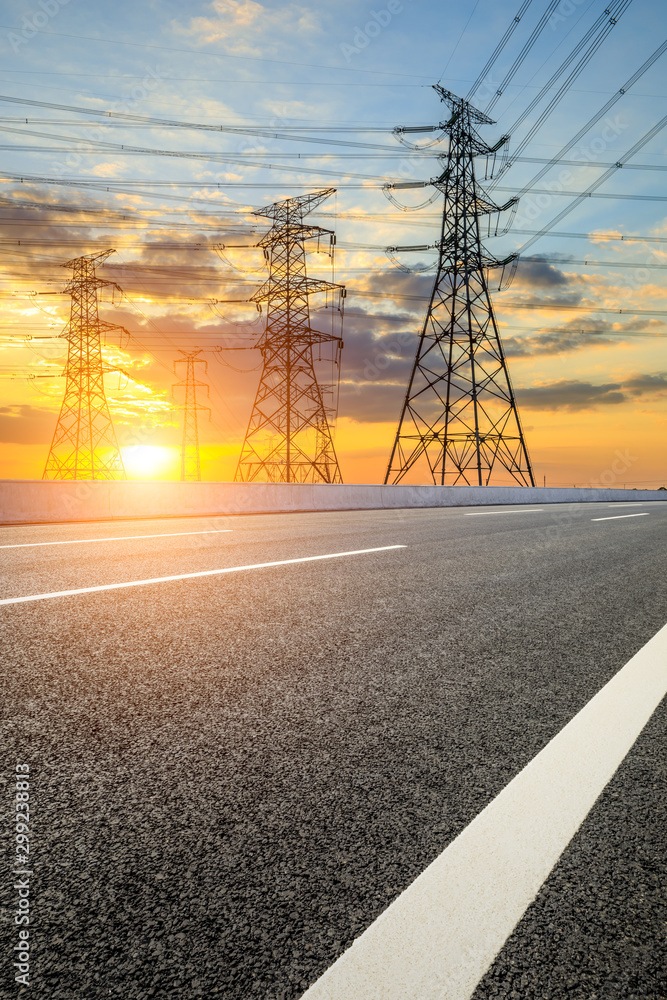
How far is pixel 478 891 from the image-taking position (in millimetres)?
1609

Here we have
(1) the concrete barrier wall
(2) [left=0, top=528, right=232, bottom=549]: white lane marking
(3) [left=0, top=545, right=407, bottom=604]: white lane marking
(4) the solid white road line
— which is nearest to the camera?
(4) the solid white road line

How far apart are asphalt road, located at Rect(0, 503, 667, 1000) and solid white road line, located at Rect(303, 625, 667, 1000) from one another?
4 centimetres

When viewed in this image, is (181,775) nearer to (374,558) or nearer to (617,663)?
(617,663)

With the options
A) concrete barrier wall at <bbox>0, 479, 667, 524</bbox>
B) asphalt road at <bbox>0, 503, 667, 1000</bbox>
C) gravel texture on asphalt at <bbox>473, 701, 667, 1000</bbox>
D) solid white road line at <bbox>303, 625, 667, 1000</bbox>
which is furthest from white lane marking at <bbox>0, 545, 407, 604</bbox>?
concrete barrier wall at <bbox>0, 479, 667, 524</bbox>

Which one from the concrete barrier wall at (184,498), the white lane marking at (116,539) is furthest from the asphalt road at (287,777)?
the concrete barrier wall at (184,498)

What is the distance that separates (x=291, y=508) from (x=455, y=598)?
1522 centimetres

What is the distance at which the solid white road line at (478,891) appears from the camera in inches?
52.8

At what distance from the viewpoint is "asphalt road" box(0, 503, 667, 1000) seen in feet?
4.68

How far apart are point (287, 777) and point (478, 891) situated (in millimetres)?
802

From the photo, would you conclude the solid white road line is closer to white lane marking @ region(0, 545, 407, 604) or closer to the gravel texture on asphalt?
the gravel texture on asphalt

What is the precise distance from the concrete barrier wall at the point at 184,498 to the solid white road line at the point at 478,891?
47.9 ft

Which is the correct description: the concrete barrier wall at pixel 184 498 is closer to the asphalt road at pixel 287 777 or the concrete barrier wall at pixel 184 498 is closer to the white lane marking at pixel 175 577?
the white lane marking at pixel 175 577

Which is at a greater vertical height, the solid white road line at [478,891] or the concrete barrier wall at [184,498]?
the concrete barrier wall at [184,498]

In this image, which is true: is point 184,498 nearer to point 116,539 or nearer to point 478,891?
point 116,539
